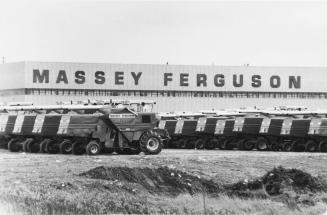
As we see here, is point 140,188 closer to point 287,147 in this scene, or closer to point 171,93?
point 287,147

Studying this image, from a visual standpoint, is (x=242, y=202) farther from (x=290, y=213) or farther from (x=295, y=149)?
(x=295, y=149)

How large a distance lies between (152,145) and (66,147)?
4358 millimetres

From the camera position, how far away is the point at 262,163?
31.7m

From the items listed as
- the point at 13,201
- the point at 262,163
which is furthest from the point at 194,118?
the point at 13,201

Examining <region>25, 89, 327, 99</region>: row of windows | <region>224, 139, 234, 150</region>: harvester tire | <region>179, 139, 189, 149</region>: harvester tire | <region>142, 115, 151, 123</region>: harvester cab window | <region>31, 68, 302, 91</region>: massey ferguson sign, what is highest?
<region>31, 68, 302, 91</region>: massey ferguson sign

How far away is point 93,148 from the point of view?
115 feet

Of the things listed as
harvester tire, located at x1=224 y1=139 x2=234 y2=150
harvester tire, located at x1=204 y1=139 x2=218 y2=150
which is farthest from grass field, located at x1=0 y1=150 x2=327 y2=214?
harvester tire, located at x1=204 y1=139 x2=218 y2=150

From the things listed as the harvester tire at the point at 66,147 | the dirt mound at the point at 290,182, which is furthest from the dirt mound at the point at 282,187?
the harvester tire at the point at 66,147

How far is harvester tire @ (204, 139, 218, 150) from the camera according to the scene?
161 feet

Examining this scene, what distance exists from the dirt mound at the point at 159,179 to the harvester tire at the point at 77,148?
982 centimetres

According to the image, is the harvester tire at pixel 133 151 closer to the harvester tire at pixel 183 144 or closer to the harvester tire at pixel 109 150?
the harvester tire at pixel 109 150

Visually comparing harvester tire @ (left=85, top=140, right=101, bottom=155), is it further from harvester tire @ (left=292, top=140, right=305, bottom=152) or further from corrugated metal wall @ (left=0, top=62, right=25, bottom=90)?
corrugated metal wall @ (left=0, top=62, right=25, bottom=90)

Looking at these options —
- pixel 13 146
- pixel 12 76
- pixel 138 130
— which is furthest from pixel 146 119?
pixel 12 76

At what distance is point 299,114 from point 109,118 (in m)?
20.5
